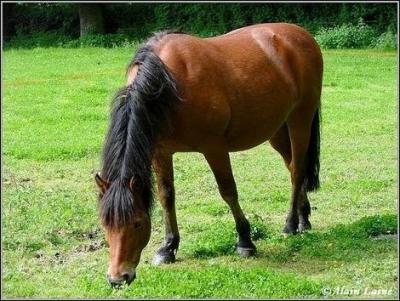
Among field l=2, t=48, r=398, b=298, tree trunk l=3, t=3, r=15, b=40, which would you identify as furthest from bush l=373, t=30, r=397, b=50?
tree trunk l=3, t=3, r=15, b=40

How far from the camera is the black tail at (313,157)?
23.2ft

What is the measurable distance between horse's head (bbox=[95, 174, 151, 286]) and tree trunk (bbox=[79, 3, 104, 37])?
23980 millimetres

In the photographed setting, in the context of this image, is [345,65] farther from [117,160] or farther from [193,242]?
[117,160]

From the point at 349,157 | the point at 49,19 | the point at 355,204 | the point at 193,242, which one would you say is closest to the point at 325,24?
the point at 49,19

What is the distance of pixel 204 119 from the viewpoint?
557cm

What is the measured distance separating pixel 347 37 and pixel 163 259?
19412mm

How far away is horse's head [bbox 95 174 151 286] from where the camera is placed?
4.59 m

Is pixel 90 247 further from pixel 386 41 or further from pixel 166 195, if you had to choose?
pixel 386 41

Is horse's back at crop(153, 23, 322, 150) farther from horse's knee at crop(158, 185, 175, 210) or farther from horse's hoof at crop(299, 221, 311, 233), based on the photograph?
horse's hoof at crop(299, 221, 311, 233)

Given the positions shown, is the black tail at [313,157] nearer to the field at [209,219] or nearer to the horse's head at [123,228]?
the field at [209,219]

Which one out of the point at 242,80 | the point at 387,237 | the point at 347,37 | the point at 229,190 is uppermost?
the point at 242,80

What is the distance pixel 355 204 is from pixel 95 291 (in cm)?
353

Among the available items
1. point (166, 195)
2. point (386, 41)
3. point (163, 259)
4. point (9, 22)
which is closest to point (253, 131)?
point (166, 195)

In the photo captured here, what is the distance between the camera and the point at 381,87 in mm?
16469
